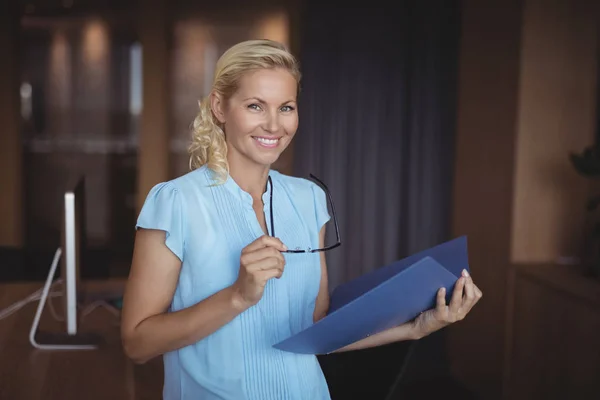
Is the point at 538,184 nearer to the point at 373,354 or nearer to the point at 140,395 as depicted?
the point at 373,354

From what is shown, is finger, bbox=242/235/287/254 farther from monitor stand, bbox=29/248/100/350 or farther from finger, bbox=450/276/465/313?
monitor stand, bbox=29/248/100/350

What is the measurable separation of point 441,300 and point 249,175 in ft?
1.43

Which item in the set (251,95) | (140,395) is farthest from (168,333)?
(140,395)

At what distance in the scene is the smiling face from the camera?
1.25 meters

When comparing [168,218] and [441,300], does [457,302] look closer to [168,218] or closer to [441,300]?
[441,300]

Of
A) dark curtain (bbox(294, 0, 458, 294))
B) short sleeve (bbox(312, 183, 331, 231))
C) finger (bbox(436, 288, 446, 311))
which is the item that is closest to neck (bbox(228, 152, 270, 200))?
short sleeve (bbox(312, 183, 331, 231))

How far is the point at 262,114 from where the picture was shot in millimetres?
1259

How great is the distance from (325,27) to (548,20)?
149cm

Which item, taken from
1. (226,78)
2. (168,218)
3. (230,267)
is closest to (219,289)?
(230,267)

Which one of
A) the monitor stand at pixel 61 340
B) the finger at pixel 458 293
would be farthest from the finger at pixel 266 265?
the monitor stand at pixel 61 340

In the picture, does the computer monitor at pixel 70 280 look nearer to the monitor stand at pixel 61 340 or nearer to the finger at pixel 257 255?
the monitor stand at pixel 61 340

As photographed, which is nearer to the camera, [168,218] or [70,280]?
[168,218]

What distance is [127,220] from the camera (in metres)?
6.60

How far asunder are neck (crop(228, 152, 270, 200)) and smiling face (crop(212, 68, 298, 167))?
1.3 inches
